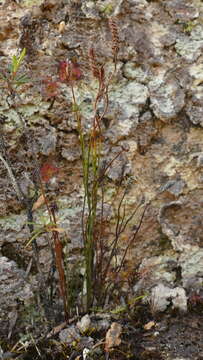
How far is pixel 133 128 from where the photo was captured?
161 centimetres

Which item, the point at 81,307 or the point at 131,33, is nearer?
the point at 81,307

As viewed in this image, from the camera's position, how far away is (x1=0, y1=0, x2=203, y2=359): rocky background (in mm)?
1558

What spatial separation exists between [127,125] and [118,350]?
76cm

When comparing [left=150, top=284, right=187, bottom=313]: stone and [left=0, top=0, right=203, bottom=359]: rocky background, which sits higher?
[left=0, top=0, right=203, bottom=359]: rocky background

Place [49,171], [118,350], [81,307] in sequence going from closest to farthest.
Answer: [118,350], [81,307], [49,171]

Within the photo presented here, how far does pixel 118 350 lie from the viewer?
133 centimetres

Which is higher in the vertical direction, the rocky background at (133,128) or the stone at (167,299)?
the rocky background at (133,128)

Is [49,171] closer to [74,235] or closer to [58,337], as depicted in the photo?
[74,235]

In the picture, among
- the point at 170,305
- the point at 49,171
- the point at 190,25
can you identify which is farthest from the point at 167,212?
the point at 190,25

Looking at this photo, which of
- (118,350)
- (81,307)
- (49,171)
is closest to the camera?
(118,350)

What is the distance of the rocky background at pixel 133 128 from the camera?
156 centimetres

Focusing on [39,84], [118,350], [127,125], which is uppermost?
[39,84]

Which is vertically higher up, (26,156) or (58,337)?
(26,156)

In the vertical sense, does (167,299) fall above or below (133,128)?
below
